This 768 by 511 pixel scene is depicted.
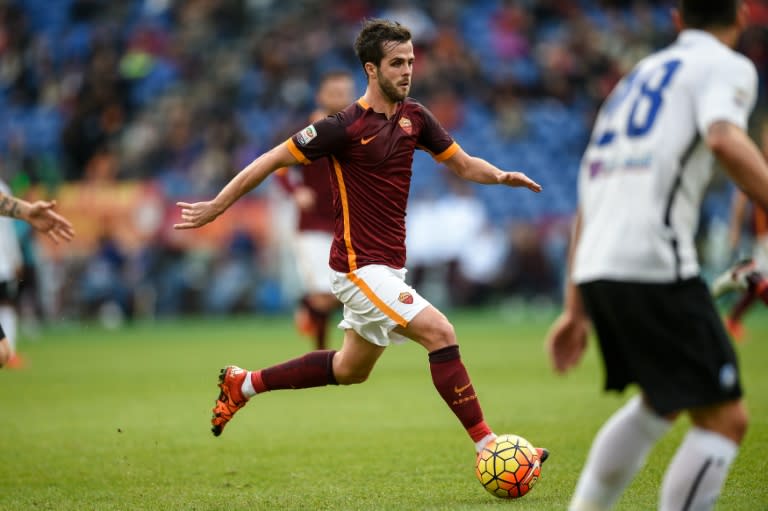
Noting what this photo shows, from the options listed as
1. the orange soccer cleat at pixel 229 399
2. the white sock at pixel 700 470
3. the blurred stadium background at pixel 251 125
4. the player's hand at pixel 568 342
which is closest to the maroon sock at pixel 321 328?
the orange soccer cleat at pixel 229 399

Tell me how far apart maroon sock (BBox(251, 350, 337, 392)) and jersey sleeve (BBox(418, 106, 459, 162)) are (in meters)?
1.38

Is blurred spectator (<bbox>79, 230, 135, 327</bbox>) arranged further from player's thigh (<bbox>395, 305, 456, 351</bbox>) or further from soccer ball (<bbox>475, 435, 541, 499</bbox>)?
soccer ball (<bbox>475, 435, 541, 499</bbox>)

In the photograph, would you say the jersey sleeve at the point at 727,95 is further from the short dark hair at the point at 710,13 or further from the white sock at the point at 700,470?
the white sock at the point at 700,470

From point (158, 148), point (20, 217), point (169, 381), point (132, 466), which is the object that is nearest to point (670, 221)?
point (20, 217)

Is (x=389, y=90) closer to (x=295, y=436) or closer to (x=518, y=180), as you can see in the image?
(x=518, y=180)

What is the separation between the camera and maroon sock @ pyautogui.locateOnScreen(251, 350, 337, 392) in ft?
→ 22.1

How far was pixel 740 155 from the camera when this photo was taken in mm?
3840

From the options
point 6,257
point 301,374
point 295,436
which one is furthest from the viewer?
point 6,257

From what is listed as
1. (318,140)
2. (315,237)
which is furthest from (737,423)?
(315,237)

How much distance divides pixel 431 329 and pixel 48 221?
2.21m

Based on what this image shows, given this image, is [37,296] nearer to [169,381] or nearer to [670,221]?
[169,381]

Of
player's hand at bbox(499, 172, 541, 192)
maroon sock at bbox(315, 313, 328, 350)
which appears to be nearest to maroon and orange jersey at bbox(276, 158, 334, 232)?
maroon sock at bbox(315, 313, 328, 350)

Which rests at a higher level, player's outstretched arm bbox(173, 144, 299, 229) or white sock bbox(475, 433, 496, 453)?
player's outstretched arm bbox(173, 144, 299, 229)

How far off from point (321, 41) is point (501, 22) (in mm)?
4433
